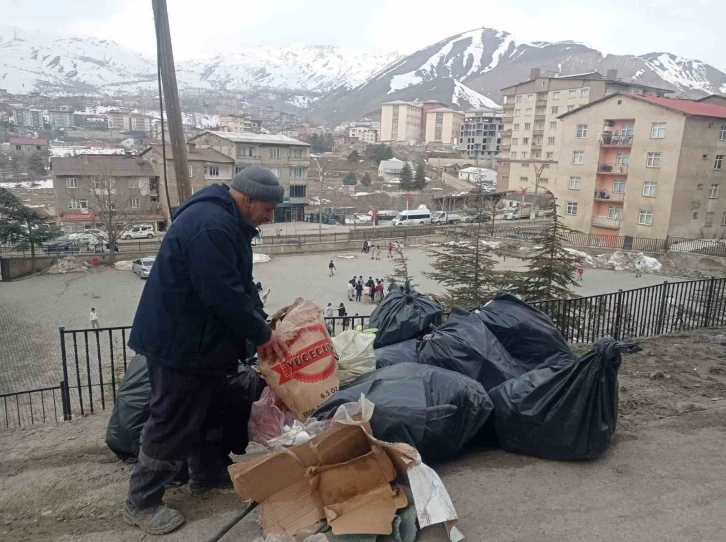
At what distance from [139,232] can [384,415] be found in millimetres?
35323

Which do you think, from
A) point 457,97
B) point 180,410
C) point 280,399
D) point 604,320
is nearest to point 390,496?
point 280,399

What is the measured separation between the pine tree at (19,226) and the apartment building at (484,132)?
269 ft

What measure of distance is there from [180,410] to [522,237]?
109 feet

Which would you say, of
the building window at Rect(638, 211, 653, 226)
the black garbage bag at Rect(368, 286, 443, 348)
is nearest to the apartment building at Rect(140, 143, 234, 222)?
the building window at Rect(638, 211, 653, 226)

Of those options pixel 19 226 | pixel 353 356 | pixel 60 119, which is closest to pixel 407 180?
pixel 19 226

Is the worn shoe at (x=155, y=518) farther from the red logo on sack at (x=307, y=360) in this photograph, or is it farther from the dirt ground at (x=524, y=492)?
the red logo on sack at (x=307, y=360)

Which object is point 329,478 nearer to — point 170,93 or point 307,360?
point 307,360

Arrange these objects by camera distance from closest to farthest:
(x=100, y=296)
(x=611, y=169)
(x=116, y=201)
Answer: (x=100, y=296) < (x=116, y=201) < (x=611, y=169)

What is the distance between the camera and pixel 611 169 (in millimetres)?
33844

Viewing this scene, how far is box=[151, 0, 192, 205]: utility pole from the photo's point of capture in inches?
243

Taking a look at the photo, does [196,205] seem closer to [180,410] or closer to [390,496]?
[180,410]

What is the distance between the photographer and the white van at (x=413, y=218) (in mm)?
41812

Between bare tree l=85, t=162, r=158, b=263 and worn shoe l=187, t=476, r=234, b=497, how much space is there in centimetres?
2733

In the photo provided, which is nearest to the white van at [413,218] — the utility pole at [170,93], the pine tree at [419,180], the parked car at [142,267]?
the pine tree at [419,180]
